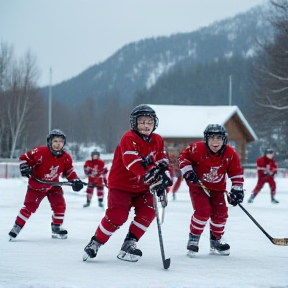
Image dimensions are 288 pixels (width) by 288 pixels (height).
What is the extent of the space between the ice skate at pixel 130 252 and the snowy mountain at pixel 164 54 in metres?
112

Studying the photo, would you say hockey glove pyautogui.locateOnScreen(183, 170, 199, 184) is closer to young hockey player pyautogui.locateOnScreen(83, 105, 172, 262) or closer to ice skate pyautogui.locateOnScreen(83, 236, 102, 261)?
young hockey player pyautogui.locateOnScreen(83, 105, 172, 262)

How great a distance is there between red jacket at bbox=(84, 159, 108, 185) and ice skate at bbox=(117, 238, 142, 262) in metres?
9.05

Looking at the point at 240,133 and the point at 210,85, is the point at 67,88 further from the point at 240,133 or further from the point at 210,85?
the point at 240,133

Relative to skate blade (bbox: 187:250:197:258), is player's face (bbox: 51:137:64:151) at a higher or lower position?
higher

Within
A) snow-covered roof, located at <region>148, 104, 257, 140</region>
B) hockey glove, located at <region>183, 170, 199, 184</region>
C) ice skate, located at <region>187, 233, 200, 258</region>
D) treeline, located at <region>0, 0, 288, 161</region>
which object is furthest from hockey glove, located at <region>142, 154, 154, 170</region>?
snow-covered roof, located at <region>148, 104, 257, 140</region>

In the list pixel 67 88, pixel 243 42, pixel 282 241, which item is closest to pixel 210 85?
pixel 67 88

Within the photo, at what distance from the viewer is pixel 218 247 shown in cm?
639

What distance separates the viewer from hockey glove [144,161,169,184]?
5.36 meters

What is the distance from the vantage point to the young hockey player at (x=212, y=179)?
6266mm

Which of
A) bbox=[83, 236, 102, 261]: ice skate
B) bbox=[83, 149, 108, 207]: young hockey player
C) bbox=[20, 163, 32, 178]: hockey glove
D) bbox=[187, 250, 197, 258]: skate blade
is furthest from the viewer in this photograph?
bbox=[83, 149, 108, 207]: young hockey player

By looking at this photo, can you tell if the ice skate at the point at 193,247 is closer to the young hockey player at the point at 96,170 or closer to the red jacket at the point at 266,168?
the young hockey player at the point at 96,170

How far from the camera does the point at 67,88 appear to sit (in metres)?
106

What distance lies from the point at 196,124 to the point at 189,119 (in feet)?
2.64

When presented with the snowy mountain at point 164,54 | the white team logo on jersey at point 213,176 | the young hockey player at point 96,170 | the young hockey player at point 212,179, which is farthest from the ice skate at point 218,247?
the snowy mountain at point 164,54
